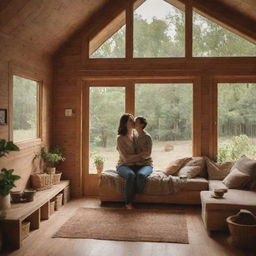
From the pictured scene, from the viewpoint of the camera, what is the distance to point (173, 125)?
18.9 ft

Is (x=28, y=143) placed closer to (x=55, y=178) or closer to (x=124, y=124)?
(x=55, y=178)

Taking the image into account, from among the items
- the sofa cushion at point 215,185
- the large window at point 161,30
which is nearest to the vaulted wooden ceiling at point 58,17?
the large window at point 161,30

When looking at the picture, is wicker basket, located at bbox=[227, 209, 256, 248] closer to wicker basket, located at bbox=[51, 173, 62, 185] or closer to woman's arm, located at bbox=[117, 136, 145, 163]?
woman's arm, located at bbox=[117, 136, 145, 163]

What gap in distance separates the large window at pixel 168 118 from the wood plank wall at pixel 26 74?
1549mm

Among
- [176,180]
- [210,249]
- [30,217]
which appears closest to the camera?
[210,249]

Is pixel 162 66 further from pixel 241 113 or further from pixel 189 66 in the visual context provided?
pixel 241 113

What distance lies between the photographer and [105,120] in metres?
5.93

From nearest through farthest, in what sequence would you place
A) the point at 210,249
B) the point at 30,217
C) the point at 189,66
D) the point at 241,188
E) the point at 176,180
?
the point at 210,249 → the point at 30,217 → the point at 241,188 → the point at 176,180 → the point at 189,66

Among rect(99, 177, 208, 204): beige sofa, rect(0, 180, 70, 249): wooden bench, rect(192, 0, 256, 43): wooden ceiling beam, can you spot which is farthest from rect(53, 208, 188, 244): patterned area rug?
rect(192, 0, 256, 43): wooden ceiling beam

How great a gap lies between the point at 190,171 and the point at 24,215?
8.73 ft

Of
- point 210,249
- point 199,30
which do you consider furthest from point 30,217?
point 199,30

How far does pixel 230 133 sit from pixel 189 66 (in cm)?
131

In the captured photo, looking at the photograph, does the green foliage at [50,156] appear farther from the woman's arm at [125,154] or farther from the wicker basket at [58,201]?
the woman's arm at [125,154]

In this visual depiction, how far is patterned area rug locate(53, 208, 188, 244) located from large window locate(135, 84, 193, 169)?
1.18 meters
